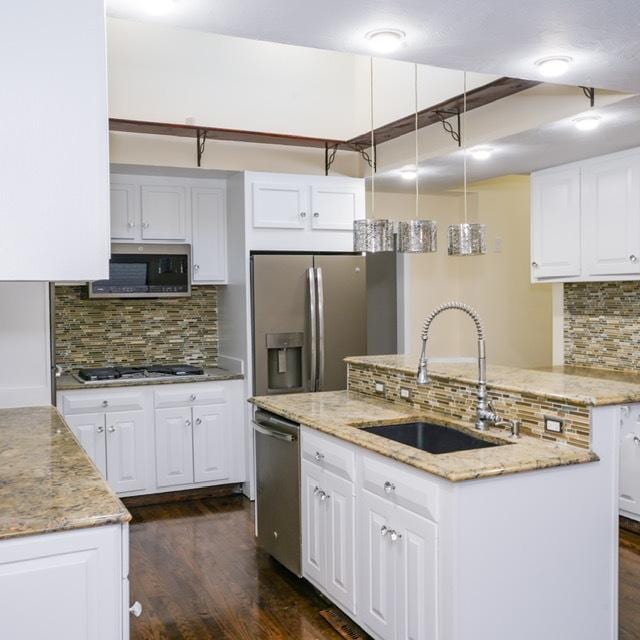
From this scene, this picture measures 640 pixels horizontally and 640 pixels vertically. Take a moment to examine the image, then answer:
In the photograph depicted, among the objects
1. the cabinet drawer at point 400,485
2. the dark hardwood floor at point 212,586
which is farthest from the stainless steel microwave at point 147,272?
the cabinet drawer at point 400,485

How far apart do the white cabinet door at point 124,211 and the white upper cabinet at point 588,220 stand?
2.72 meters

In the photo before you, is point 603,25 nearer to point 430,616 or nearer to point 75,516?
point 430,616

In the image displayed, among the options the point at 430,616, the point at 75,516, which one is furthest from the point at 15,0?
the point at 430,616

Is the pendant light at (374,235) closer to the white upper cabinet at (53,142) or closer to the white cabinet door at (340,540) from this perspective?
the white cabinet door at (340,540)

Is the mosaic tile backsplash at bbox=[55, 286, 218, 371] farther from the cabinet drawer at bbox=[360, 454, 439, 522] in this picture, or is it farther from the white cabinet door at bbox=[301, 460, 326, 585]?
the cabinet drawer at bbox=[360, 454, 439, 522]

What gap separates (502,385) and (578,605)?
0.86 metres

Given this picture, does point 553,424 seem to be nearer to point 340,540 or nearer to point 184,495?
point 340,540

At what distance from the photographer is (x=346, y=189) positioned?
5.24m

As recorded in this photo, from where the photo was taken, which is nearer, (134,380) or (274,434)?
(274,434)

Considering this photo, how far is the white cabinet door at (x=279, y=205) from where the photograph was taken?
4.93 metres

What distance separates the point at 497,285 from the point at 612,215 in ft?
6.53

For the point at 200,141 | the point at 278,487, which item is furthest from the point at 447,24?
the point at 200,141

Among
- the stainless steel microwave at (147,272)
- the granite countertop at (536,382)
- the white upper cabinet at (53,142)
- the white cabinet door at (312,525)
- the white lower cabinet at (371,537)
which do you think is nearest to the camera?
the white upper cabinet at (53,142)

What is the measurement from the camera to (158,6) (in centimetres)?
215
